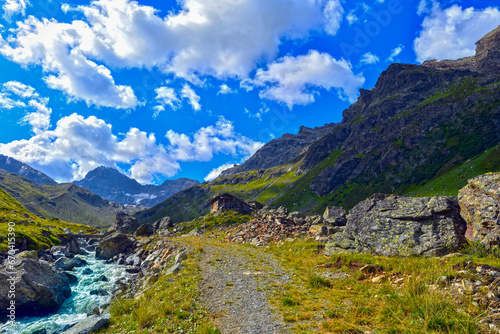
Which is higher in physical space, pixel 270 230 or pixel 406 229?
pixel 406 229

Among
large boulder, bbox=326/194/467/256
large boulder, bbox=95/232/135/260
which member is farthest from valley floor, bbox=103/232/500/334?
large boulder, bbox=95/232/135/260

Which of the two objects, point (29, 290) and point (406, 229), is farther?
point (29, 290)

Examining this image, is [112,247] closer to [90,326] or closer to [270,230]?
[270,230]

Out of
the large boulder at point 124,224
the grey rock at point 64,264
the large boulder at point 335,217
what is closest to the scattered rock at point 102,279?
the grey rock at point 64,264

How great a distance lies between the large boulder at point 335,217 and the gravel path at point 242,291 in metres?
16.5

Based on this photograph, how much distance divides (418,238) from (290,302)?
37.0 feet

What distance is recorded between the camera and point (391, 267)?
12562 millimetres

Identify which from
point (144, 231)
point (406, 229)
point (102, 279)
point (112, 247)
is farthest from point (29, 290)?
point (144, 231)

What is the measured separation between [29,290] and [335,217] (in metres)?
37.4

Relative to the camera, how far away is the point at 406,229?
16.5 metres

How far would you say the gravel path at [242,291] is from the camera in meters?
8.90

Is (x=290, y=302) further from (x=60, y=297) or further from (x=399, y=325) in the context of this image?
(x=60, y=297)

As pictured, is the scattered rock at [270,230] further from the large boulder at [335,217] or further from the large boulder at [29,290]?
the large boulder at [29,290]

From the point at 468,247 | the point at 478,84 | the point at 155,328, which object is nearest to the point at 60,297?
the point at 155,328
